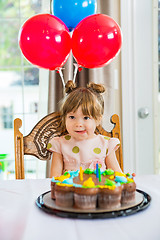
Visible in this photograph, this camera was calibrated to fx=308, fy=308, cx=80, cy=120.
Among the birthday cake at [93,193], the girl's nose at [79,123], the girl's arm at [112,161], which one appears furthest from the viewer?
the girl's arm at [112,161]

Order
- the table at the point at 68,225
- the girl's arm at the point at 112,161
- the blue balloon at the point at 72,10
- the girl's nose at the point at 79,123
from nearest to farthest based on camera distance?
the table at the point at 68,225
the girl's nose at the point at 79,123
the girl's arm at the point at 112,161
the blue balloon at the point at 72,10

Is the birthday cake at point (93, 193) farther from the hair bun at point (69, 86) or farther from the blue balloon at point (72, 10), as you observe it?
the blue balloon at point (72, 10)

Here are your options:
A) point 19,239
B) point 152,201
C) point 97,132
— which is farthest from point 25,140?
point 19,239

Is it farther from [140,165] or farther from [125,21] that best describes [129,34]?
[140,165]

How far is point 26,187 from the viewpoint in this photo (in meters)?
1.13

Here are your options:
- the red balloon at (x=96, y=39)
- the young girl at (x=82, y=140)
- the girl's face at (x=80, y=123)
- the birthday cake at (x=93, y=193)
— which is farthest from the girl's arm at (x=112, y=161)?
the birthday cake at (x=93, y=193)

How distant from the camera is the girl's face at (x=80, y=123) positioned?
139cm

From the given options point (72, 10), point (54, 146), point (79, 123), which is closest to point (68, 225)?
point (79, 123)

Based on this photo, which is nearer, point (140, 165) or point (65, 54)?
point (65, 54)

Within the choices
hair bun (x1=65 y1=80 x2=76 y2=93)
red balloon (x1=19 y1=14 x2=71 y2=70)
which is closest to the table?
hair bun (x1=65 y1=80 x2=76 y2=93)

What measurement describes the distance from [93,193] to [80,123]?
0.64 m

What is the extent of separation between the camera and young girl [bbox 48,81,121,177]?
1396 mm

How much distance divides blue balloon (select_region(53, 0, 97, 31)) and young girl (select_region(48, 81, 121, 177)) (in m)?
0.42

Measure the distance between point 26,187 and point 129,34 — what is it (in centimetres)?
156
